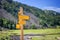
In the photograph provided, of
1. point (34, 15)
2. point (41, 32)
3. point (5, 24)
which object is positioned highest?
point (34, 15)

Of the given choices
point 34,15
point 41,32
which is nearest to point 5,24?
point 34,15

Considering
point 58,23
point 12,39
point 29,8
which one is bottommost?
point 12,39

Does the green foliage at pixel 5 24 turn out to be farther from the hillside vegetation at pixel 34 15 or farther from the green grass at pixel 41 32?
the green grass at pixel 41 32

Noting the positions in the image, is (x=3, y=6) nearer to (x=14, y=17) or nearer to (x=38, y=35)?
(x=14, y=17)

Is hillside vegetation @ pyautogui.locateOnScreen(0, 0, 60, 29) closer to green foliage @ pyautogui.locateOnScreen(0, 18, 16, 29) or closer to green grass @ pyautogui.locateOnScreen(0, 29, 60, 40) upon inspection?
green foliage @ pyautogui.locateOnScreen(0, 18, 16, 29)

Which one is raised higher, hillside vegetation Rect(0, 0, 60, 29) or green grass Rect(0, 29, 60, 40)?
hillside vegetation Rect(0, 0, 60, 29)

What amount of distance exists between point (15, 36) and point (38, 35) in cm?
68

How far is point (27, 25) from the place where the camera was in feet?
23.6

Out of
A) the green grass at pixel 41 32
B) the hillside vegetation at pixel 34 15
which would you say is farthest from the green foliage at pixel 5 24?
the green grass at pixel 41 32

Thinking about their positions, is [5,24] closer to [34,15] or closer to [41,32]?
[34,15]

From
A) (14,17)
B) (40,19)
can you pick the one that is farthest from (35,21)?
(14,17)

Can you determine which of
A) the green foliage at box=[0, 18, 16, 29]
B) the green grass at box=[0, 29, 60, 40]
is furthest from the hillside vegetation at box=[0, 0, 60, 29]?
the green grass at box=[0, 29, 60, 40]

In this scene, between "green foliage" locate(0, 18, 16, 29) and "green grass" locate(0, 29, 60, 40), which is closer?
"green grass" locate(0, 29, 60, 40)

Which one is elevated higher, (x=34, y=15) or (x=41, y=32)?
(x=34, y=15)
